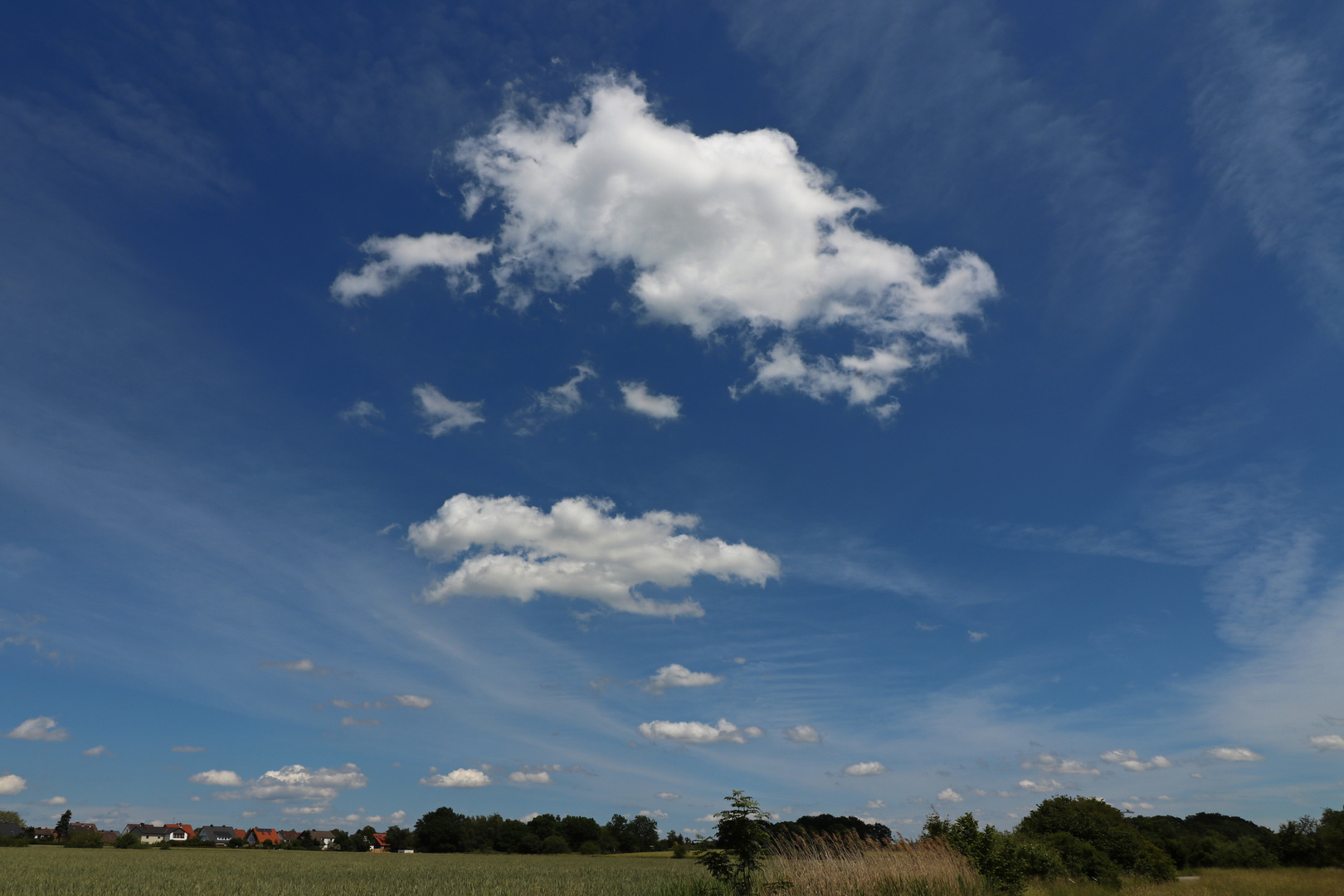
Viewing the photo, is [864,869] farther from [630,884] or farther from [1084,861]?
[1084,861]

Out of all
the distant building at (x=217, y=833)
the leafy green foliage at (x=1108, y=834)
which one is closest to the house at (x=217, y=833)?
the distant building at (x=217, y=833)

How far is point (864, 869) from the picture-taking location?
69.2 ft

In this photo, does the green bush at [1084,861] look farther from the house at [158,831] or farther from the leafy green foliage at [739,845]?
the house at [158,831]

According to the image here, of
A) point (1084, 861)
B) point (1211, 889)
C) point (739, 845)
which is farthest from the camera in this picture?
point (1084, 861)

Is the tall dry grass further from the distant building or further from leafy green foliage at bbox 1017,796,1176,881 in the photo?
the distant building

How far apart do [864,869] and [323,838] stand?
195m

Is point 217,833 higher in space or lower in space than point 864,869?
lower

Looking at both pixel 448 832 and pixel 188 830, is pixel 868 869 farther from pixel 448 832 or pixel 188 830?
pixel 188 830

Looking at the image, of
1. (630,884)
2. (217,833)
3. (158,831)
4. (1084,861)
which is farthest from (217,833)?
(1084,861)

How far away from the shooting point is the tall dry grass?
2028 cm

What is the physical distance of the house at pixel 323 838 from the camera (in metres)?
152

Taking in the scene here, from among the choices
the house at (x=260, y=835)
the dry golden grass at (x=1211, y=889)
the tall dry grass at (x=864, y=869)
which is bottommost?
the house at (x=260, y=835)

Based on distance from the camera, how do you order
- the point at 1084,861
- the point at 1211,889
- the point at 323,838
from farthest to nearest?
the point at 323,838 → the point at 1084,861 → the point at 1211,889

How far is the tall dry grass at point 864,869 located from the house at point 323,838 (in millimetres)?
164235
